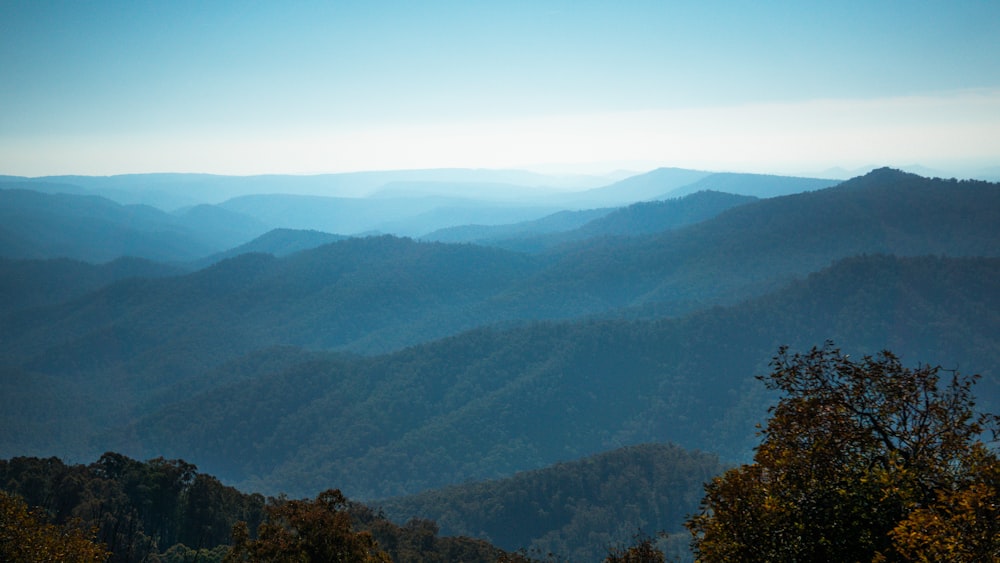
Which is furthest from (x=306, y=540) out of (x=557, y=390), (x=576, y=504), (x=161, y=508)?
(x=557, y=390)

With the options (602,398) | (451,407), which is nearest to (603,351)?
(602,398)

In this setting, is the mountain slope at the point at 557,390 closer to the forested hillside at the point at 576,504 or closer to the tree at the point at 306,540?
the forested hillside at the point at 576,504

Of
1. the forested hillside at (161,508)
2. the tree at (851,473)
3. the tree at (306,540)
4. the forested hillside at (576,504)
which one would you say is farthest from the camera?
the forested hillside at (576,504)

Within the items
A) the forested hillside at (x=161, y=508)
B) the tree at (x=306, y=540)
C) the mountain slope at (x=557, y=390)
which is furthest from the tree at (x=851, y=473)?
the mountain slope at (x=557, y=390)

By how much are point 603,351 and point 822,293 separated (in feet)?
229

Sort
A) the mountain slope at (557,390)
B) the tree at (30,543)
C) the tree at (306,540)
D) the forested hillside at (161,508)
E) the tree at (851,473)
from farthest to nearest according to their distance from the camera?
the mountain slope at (557,390) < the forested hillside at (161,508) < the tree at (306,540) < the tree at (30,543) < the tree at (851,473)

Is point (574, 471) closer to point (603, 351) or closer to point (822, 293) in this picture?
point (603, 351)

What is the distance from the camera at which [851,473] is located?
38.8 feet

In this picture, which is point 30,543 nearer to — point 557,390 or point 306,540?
point 306,540

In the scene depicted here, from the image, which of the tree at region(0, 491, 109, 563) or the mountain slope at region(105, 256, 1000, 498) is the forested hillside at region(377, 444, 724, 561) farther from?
the tree at region(0, 491, 109, 563)

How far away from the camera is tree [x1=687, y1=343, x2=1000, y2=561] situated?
36.4 feet

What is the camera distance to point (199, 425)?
563ft

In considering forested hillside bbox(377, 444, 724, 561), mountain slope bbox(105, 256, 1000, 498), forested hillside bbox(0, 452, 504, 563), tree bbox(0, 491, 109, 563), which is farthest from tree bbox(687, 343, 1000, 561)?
mountain slope bbox(105, 256, 1000, 498)

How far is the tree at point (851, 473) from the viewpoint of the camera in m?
11.1
